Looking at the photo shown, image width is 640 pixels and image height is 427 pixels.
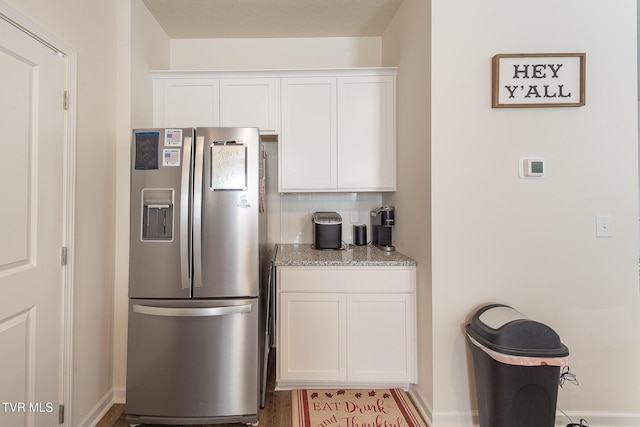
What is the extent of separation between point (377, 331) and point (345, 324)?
22 cm

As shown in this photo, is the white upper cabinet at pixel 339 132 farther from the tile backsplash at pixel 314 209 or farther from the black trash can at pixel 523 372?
the black trash can at pixel 523 372

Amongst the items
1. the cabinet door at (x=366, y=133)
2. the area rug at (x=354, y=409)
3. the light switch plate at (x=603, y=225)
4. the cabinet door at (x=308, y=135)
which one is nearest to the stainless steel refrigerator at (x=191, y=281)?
the area rug at (x=354, y=409)

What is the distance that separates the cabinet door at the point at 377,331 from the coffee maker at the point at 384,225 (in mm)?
484

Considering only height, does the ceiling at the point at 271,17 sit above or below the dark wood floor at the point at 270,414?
above

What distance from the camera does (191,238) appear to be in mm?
1632

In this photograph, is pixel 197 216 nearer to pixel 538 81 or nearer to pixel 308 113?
pixel 308 113

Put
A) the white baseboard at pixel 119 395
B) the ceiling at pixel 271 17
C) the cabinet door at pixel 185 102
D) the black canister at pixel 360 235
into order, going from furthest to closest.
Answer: the black canister at pixel 360 235, the cabinet door at pixel 185 102, the ceiling at pixel 271 17, the white baseboard at pixel 119 395

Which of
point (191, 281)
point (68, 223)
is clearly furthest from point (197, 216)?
point (68, 223)

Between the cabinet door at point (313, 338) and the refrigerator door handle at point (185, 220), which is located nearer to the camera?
the refrigerator door handle at point (185, 220)

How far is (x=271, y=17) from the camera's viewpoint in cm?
230

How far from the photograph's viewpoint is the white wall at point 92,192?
1602mm

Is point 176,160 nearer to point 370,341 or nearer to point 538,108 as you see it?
point 370,341

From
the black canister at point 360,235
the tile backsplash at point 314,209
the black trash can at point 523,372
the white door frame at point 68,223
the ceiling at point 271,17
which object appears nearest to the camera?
the black trash can at point 523,372

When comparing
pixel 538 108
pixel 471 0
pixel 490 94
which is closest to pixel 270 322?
pixel 490 94
